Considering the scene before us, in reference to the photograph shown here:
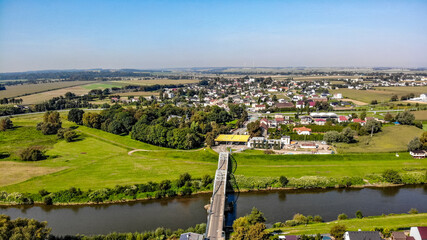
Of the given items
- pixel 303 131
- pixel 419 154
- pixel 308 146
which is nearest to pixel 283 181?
pixel 308 146

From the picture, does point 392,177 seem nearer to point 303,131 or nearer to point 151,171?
point 303,131

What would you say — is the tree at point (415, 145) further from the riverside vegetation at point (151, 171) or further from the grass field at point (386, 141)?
the riverside vegetation at point (151, 171)

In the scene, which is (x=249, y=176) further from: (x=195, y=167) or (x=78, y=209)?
(x=78, y=209)

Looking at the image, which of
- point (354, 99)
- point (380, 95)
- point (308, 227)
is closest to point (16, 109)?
point (308, 227)

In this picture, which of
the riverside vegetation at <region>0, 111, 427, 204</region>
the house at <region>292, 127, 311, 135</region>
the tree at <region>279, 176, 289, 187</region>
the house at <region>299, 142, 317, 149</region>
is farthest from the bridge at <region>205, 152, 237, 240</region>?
the house at <region>292, 127, 311, 135</region>

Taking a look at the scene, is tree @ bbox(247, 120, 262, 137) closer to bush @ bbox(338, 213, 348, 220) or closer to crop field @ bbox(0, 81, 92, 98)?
Result: bush @ bbox(338, 213, 348, 220)

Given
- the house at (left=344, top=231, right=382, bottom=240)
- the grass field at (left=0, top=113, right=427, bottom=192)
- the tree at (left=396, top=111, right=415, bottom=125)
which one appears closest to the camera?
the house at (left=344, top=231, right=382, bottom=240)
